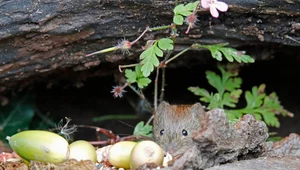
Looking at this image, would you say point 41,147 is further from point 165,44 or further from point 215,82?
point 215,82

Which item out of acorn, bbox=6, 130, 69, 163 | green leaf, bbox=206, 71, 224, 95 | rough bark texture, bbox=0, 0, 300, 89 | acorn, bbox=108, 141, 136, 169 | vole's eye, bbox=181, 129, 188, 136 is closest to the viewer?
acorn, bbox=6, 130, 69, 163

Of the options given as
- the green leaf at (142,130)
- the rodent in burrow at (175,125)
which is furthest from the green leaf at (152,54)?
the green leaf at (142,130)

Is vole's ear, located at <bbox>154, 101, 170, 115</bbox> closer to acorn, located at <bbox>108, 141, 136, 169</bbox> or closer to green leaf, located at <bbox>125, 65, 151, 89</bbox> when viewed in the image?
green leaf, located at <bbox>125, 65, 151, 89</bbox>

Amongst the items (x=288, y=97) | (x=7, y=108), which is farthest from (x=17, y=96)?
(x=288, y=97)

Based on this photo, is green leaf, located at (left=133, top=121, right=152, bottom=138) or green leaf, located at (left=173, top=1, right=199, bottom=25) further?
green leaf, located at (left=133, top=121, right=152, bottom=138)

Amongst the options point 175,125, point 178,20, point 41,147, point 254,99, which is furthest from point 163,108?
point 41,147

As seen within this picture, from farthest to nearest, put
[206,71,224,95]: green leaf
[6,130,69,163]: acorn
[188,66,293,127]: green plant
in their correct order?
[206,71,224,95]: green leaf
[188,66,293,127]: green plant
[6,130,69,163]: acorn

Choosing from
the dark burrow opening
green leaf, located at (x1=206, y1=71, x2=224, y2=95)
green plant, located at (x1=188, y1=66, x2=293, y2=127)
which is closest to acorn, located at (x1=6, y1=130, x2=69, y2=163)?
green plant, located at (x1=188, y1=66, x2=293, y2=127)
